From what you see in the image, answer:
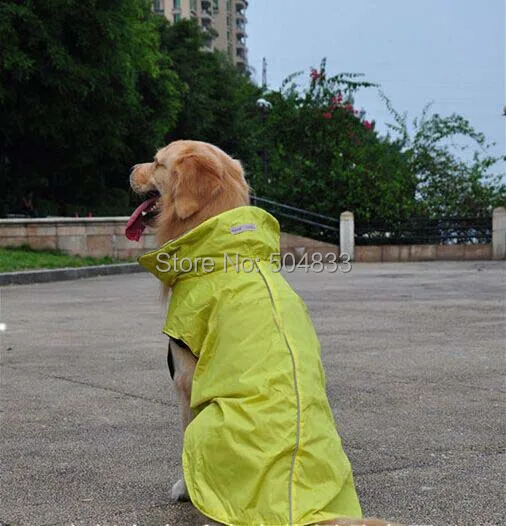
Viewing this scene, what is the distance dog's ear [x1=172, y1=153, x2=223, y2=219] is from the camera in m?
3.73

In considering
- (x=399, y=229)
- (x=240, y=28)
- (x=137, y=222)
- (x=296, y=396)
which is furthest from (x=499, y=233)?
A: (x=240, y=28)

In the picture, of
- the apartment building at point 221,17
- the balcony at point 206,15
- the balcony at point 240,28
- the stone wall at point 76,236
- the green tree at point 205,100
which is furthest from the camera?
the balcony at point 240,28

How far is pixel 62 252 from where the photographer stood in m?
22.8

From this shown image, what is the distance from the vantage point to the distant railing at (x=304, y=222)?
28672 mm

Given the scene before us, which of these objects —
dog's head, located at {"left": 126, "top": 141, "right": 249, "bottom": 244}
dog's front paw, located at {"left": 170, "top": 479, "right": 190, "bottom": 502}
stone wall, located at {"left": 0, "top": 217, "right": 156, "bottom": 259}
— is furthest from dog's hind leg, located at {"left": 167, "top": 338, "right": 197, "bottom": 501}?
stone wall, located at {"left": 0, "top": 217, "right": 156, "bottom": 259}

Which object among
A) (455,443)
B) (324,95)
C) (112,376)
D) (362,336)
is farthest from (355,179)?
(455,443)

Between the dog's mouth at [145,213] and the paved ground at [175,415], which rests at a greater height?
the dog's mouth at [145,213]

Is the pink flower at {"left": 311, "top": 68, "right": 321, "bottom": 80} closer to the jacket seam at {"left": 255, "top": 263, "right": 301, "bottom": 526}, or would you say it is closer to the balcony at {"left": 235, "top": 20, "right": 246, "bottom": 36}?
the jacket seam at {"left": 255, "top": 263, "right": 301, "bottom": 526}

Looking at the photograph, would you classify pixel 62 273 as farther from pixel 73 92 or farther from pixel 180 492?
pixel 180 492

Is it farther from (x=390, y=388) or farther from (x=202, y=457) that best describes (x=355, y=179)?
(x=202, y=457)

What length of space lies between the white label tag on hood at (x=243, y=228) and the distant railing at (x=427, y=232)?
25.3 meters

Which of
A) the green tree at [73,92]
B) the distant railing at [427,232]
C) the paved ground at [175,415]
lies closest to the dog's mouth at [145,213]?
the paved ground at [175,415]

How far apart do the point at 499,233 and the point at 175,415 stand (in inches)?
918

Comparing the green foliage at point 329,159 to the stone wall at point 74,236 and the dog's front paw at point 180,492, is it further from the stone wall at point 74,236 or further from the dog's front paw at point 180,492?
the dog's front paw at point 180,492
